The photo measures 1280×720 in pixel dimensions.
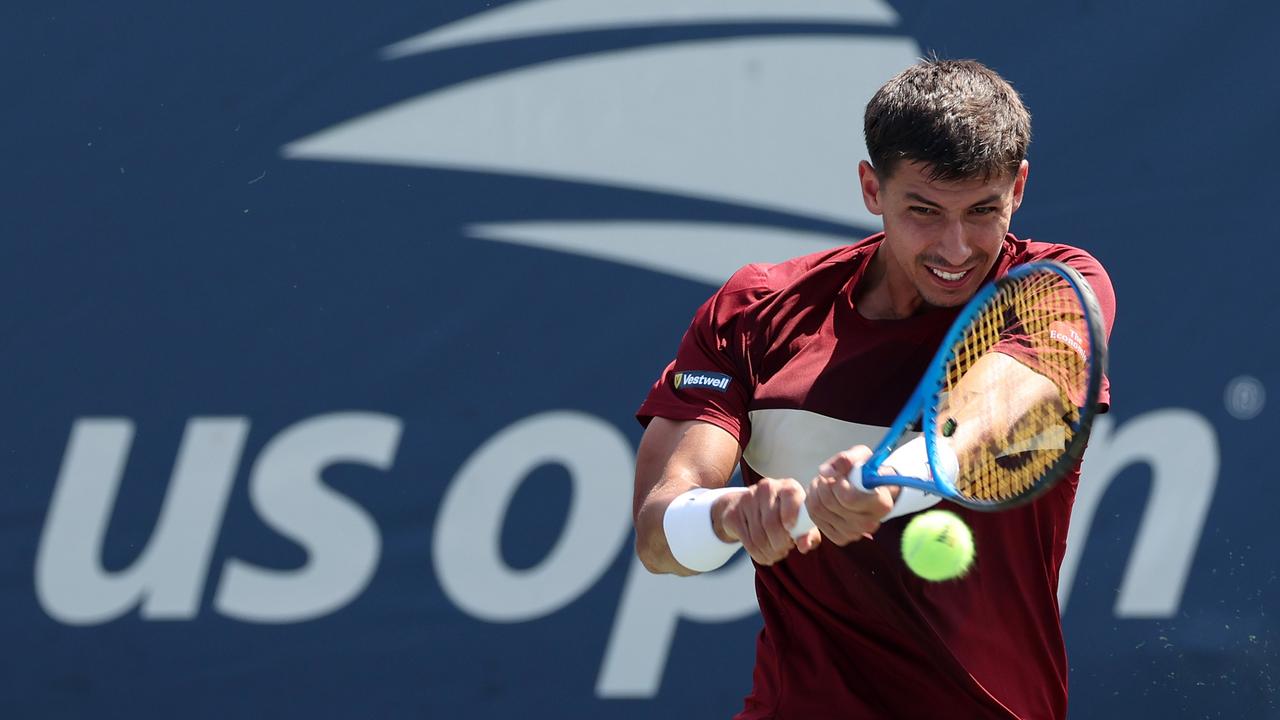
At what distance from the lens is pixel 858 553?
234 cm

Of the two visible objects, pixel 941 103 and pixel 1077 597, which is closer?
pixel 941 103

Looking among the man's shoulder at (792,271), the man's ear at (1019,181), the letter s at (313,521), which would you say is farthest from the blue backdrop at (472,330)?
the man's ear at (1019,181)

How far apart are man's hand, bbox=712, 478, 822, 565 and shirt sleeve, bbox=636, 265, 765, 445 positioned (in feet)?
1.07

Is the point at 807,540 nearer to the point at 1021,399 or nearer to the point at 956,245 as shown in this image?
the point at 1021,399

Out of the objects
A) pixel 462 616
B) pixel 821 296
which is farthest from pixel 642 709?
pixel 821 296

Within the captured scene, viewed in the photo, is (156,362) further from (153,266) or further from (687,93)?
(687,93)

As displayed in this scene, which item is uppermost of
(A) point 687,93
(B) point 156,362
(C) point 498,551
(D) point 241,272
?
(A) point 687,93

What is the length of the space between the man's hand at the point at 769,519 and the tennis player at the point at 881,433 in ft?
0.23

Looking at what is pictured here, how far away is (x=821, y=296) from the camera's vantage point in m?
2.47

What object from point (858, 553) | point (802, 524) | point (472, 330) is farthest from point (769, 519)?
point (472, 330)

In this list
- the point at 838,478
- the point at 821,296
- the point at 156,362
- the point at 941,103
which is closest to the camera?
the point at 838,478

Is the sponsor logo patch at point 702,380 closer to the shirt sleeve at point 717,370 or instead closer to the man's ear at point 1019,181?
the shirt sleeve at point 717,370

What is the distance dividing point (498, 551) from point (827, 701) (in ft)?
5.63

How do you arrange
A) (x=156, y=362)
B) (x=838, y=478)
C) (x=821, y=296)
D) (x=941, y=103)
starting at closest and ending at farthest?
(x=838, y=478), (x=941, y=103), (x=821, y=296), (x=156, y=362)
